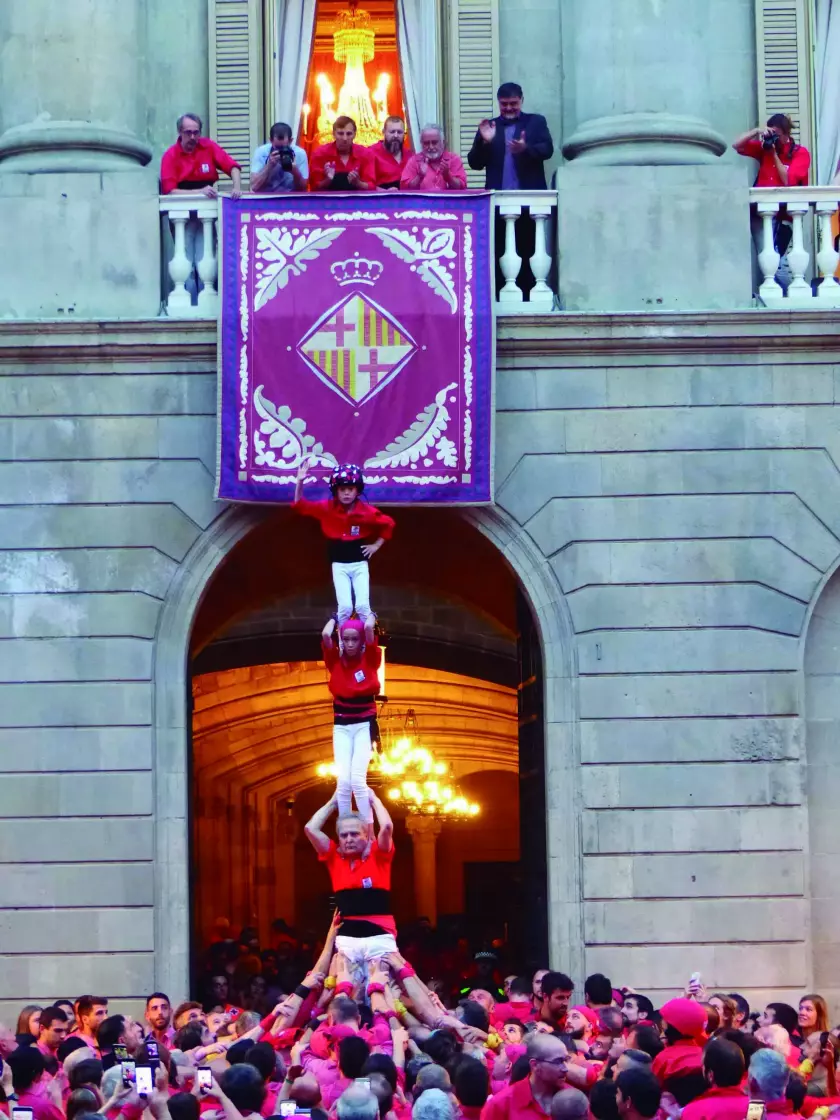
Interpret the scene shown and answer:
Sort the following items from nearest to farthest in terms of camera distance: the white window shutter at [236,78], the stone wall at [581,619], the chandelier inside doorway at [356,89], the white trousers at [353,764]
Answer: the white trousers at [353,764]
the stone wall at [581,619]
the white window shutter at [236,78]
the chandelier inside doorway at [356,89]

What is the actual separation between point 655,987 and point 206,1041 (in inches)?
211

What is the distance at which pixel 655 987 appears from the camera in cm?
2017

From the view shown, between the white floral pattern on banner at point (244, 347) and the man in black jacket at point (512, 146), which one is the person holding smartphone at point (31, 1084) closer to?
the white floral pattern on banner at point (244, 347)

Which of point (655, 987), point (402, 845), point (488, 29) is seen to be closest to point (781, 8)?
point (488, 29)

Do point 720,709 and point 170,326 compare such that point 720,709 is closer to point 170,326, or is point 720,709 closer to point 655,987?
point 655,987

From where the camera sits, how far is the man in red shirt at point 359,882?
1800cm

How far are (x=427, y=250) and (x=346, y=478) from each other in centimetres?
254

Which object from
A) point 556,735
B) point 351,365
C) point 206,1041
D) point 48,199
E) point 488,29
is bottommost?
point 206,1041

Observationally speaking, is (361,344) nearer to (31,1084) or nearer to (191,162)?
(191,162)

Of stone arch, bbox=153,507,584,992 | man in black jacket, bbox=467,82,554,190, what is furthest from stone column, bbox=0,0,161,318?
man in black jacket, bbox=467,82,554,190

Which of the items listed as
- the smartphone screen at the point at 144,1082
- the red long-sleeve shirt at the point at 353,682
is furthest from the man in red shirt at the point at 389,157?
Answer: the smartphone screen at the point at 144,1082

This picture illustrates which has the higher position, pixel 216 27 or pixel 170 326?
pixel 216 27

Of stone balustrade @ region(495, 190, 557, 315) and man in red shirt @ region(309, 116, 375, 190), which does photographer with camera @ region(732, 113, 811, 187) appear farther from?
man in red shirt @ region(309, 116, 375, 190)

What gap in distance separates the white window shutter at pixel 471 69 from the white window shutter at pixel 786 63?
2371 mm
